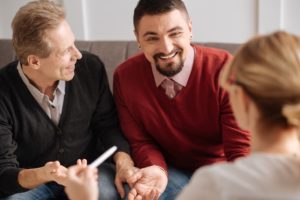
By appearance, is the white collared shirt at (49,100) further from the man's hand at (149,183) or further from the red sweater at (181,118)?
the man's hand at (149,183)

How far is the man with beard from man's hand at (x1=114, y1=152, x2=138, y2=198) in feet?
0.11

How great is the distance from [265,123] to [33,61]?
3.18 feet

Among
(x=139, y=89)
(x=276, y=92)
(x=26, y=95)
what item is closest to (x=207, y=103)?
(x=139, y=89)

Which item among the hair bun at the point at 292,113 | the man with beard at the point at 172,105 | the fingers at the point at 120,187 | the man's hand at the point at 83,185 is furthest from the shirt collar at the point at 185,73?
the hair bun at the point at 292,113

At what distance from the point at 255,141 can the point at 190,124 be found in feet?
2.40

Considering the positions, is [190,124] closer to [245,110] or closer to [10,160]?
[10,160]

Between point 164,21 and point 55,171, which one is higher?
point 164,21

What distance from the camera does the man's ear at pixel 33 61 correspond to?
64.4 inches

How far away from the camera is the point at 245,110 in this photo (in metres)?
0.94

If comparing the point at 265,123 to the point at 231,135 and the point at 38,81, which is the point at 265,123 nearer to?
the point at 231,135

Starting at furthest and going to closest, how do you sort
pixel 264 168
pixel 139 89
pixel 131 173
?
pixel 139 89 < pixel 131 173 < pixel 264 168

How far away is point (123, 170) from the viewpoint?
1.62 m

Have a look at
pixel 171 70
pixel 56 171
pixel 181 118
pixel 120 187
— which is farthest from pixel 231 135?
pixel 56 171

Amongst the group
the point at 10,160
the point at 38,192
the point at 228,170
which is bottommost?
the point at 38,192
